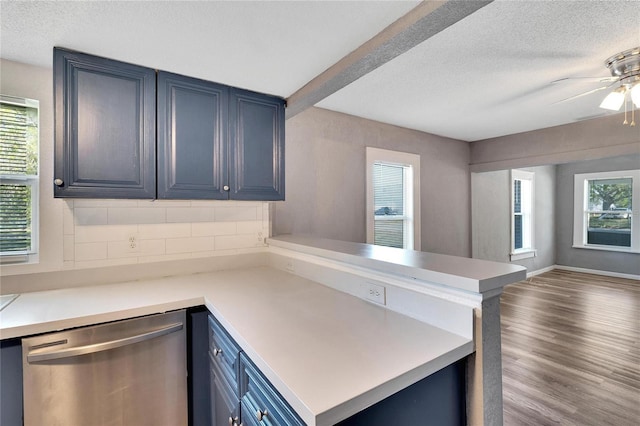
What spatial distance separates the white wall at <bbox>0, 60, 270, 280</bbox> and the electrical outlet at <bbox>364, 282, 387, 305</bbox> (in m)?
1.30

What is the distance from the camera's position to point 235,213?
2.42m

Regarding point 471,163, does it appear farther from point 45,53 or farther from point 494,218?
point 45,53

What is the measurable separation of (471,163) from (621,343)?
274cm

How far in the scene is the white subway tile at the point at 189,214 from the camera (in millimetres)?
2172

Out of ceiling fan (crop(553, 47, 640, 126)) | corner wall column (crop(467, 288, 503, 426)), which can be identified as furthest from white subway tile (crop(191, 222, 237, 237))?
ceiling fan (crop(553, 47, 640, 126))

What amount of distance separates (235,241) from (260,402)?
1.55 m

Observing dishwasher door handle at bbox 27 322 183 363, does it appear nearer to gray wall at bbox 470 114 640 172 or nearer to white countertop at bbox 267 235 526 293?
white countertop at bbox 267 235 526 293

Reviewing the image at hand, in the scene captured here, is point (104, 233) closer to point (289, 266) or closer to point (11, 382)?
point (11, 382)

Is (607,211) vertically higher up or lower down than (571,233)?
higher up

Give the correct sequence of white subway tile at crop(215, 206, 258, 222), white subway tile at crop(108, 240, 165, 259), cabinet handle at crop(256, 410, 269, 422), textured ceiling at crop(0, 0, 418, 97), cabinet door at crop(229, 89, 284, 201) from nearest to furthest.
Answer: cabinet handle at crop(256, 410, 269, 422)
textured ceiling at crop(0, 0, 418, 97)
white subway tile at crop(108, 240, 165, 259)
cabinet door at crop(229, 89, 284, 201)
white subway tile at crop(215, 206, 258, 222)

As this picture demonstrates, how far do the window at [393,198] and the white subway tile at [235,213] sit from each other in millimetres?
1374

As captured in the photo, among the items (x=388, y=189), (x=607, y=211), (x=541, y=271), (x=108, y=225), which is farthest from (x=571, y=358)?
(x=607, y=211)

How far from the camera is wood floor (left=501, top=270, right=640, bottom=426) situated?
199 cm

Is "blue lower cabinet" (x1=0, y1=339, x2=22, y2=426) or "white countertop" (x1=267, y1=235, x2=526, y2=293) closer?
"white countertop" (x1=267, y1=235, x2=526, y2=293)
